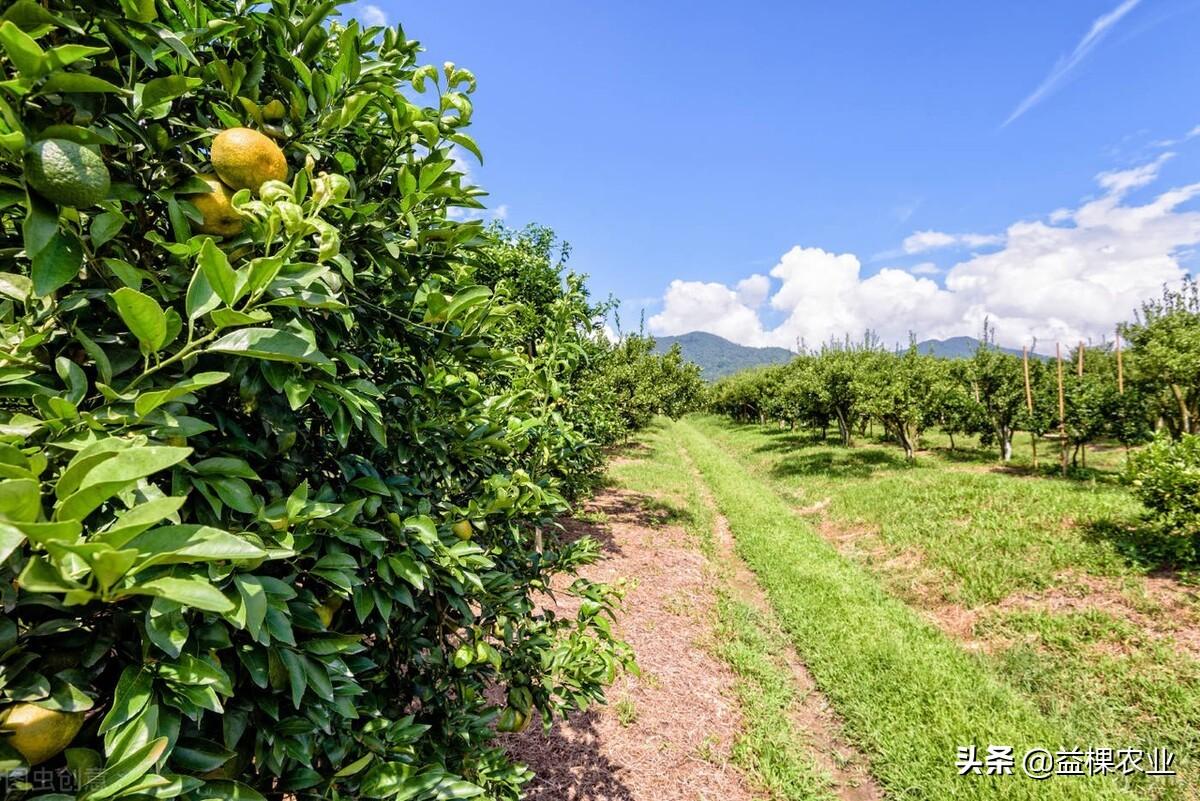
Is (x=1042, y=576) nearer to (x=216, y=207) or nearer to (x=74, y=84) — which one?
A: (x=216, y=207)

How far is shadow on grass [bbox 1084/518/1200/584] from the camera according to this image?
7363 mm

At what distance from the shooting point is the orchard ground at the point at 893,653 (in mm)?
4520

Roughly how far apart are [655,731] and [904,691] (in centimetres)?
297

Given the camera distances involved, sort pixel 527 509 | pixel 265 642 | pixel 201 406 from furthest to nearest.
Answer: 1. pixel 527 509
2. pixel 201 406
3. pixel 265 642

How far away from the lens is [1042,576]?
7984 mm

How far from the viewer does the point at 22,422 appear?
0.85m

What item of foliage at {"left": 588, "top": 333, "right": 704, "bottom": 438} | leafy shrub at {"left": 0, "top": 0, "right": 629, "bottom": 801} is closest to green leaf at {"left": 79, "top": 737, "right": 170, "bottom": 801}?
leafy shrub at {"left": 0, "top": 0, "right": 629, "bottom": 801}

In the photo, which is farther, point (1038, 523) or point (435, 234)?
point (1038, 523)

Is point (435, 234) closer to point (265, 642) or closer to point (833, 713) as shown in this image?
point (265, 642)

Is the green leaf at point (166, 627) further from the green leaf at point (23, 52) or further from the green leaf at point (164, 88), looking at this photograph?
the green leaf at point (164, 88)

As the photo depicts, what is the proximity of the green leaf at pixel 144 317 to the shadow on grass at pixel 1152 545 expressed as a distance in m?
11.3

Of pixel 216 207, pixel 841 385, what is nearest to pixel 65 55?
pixel 216 207

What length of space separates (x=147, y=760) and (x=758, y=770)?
507 centimetres

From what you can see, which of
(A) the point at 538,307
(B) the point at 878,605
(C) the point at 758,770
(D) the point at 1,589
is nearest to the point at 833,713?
(C) the point at 758,770
